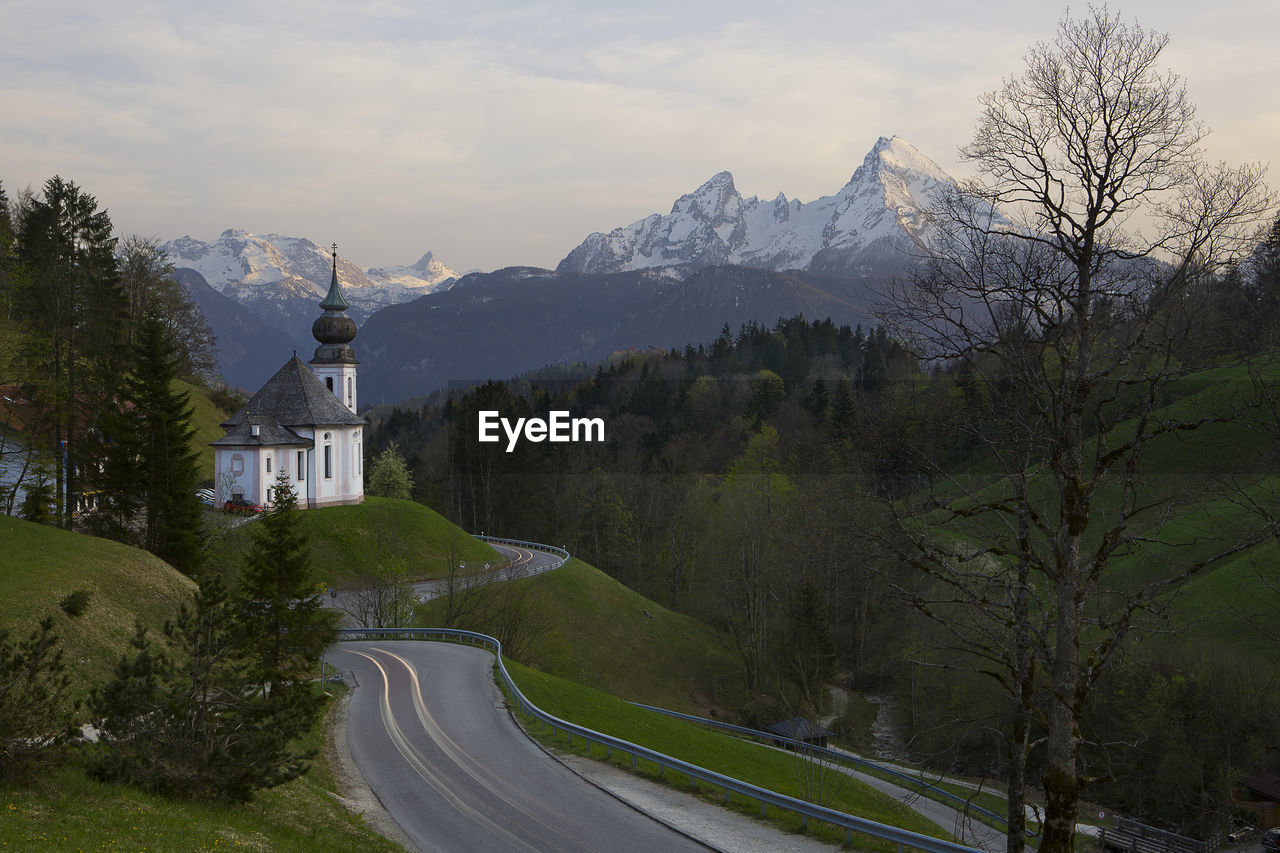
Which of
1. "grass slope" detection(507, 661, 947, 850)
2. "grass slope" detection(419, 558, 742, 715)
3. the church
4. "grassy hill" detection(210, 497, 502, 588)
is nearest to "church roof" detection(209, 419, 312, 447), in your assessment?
the church

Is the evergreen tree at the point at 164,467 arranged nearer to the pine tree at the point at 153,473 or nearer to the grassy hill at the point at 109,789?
the pine tree at the point at 153,473

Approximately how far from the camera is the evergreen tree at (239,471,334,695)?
27.8 m

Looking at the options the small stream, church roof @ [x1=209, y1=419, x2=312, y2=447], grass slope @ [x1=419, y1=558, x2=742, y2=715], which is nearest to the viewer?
the small stream

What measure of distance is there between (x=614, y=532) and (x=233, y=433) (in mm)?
35726

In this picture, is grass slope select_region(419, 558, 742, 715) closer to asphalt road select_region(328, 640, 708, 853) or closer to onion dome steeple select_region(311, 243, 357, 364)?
asphalt road select_region(328, 640, 708, 853)

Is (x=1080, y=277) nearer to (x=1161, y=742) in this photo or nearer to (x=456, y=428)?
(x=1161, y=742)

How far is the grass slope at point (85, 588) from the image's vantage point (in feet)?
88.5

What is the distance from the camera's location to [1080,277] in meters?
11.4

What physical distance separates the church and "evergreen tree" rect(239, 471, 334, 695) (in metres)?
35.6

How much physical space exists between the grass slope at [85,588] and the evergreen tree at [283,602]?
357 cm

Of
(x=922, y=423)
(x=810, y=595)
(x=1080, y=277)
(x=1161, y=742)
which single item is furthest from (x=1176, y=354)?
(x=810, y=595)

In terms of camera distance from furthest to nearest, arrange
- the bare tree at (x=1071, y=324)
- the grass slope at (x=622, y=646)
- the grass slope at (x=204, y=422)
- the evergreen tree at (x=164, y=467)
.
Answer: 1. the grass slope at (x=204, y=422)
2. the grass slope at (x=622, y=646)
3. the evergreen tree at (x=164, y=467)
4. the bare tree at (x=1071, y=324)

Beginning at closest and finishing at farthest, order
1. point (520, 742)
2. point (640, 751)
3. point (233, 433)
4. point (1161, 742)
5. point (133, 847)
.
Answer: point (133, 847) < point (640, 751) < point (520, 742) < point (1161, 742) < point (233, 433)

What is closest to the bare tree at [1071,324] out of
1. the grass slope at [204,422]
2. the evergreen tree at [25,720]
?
the evergreen tree at [25,720]
